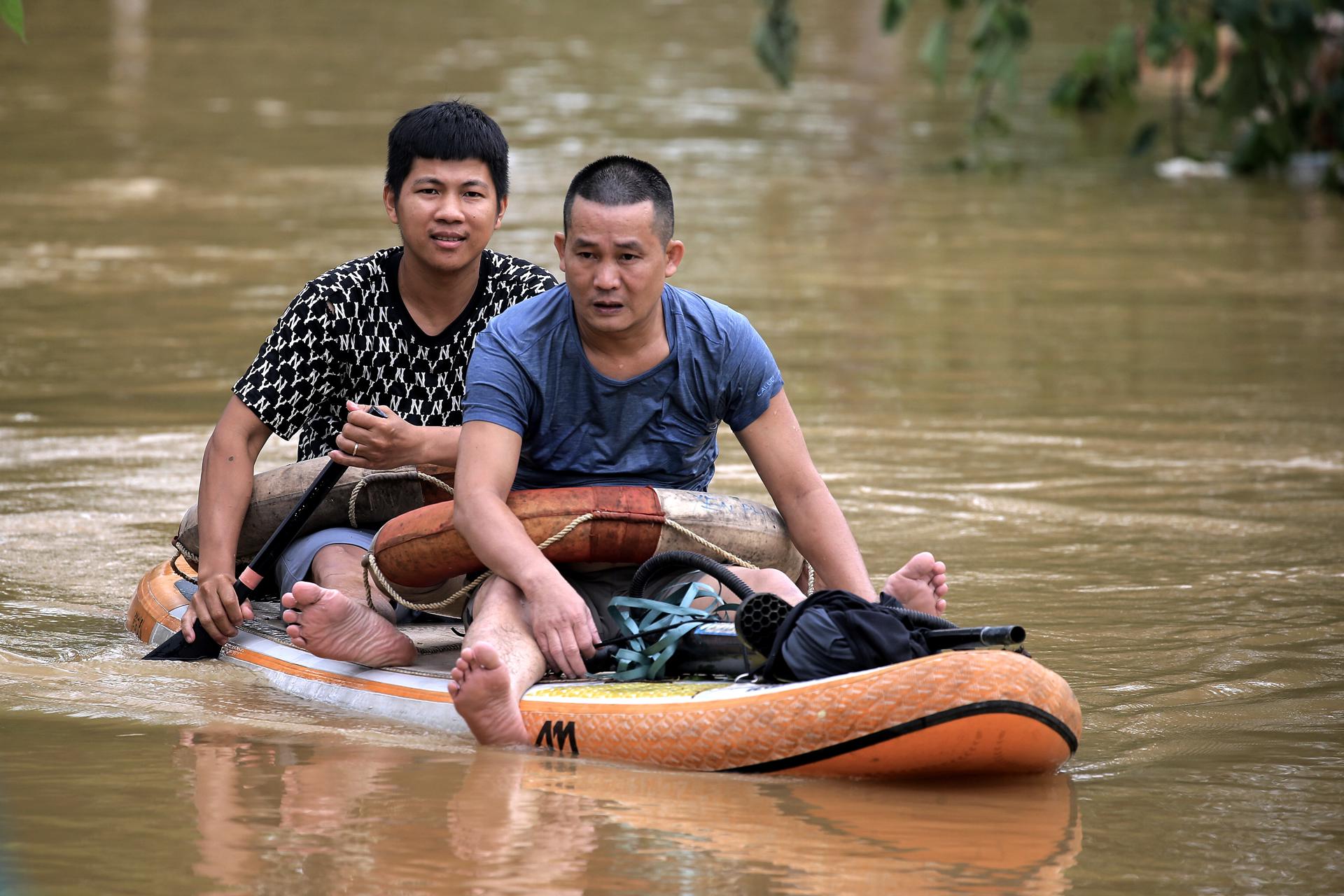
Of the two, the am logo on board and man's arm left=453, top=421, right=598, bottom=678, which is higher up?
man's arm left=453, top=421, right=598, bottom=678

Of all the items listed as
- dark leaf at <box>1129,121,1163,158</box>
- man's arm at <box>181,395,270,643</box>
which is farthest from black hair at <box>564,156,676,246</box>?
dark leaf at <box>1129,121,1163,158</box>

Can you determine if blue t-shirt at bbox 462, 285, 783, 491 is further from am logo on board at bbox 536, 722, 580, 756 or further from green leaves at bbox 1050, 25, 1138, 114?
green leaves at bbox 1050, 25, 1138, 114

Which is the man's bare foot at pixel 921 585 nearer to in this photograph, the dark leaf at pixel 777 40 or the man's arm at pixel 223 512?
the man's arm at pixel 223 512

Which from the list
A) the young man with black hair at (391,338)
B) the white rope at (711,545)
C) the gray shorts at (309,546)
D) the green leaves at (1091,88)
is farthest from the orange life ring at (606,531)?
the green leaves at (1091,88)

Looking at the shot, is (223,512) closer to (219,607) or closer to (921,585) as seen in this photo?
(219,607)

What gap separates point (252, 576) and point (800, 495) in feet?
5.12

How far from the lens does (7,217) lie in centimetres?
1347

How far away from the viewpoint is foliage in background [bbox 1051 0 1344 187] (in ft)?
45.0

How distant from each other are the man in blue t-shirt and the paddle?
675 mm

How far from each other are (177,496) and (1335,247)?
9014mm

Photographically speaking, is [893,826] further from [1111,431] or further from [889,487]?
[1111,431]

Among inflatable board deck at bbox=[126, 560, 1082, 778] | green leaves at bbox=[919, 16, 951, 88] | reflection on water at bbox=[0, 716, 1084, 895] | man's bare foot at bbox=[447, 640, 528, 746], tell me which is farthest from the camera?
green leaves at bbox=[919, 16, 951, 88]

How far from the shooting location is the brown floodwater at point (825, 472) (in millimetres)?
3758

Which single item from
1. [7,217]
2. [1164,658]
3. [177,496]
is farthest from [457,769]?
[7,217]
